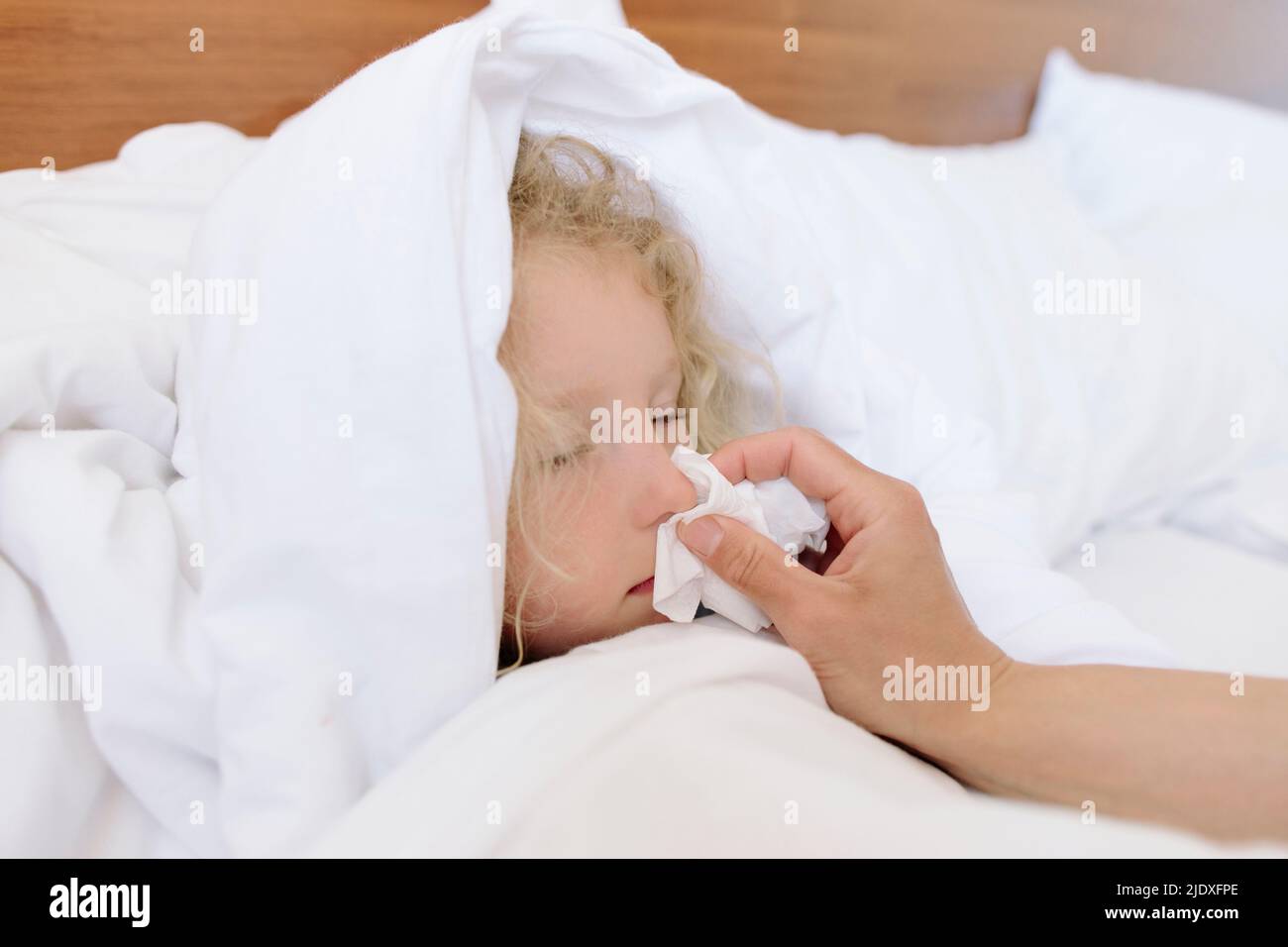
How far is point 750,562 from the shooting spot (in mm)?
684

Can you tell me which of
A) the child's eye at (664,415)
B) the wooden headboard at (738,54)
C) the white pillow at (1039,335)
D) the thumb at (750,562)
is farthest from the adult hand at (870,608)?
the wooden headboard at (738,54)

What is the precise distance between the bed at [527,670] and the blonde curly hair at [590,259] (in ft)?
0.43

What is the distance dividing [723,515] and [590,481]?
0.10m

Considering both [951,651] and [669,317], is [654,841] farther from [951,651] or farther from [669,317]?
[669,317]

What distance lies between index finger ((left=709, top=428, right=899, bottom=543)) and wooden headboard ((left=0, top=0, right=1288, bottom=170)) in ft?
2.31

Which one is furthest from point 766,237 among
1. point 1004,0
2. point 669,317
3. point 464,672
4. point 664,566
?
point 1004,0

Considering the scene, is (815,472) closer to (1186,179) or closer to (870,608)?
(870,608)

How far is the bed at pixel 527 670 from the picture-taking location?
0.49m

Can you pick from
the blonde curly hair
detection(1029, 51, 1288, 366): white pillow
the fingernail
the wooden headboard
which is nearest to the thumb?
the fingernail

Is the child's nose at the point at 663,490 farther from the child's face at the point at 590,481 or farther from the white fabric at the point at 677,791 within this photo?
the white fabric at the point at 677,791

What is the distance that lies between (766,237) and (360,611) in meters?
0.55

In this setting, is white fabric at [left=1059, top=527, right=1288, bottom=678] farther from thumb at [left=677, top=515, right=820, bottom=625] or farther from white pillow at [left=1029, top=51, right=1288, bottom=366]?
thumb at [left=677, top=515, right=820, bottom=625]

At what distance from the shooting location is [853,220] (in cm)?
113

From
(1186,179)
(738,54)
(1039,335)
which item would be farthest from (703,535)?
(1186,179)
